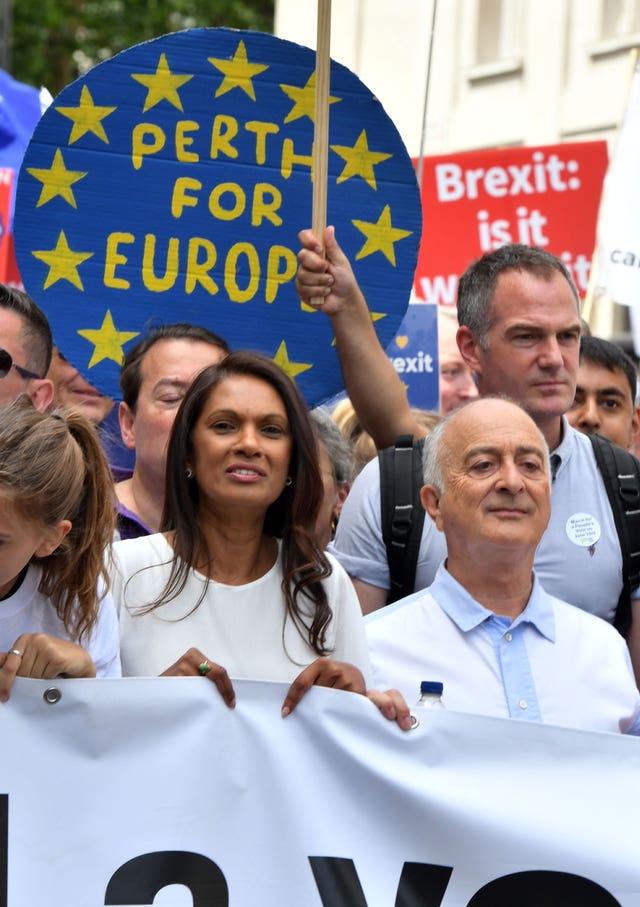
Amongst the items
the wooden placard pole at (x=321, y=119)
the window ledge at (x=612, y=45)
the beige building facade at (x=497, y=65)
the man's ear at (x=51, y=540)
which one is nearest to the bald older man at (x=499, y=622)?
the wooden placard pole at (x=321, y=119)

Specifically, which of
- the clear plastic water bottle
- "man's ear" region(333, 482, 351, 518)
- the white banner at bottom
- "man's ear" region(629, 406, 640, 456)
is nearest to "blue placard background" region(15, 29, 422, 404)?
"man's ear" region(333, 482, 351, 518)

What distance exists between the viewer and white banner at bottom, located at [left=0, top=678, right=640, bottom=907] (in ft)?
10.7

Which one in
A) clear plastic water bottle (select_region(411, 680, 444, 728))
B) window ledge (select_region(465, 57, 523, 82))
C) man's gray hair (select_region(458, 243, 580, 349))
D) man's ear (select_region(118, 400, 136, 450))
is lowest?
clear plastic water bottle (select_region(411, 680, 444, 728))

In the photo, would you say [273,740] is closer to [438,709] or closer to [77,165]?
[438,709]

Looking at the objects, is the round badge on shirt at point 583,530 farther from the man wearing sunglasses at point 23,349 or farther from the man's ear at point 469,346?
the man wearing sunglasses at point 23,349

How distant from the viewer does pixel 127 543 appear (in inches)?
148

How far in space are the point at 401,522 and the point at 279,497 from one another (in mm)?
417

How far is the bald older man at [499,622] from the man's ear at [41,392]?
3.18ft

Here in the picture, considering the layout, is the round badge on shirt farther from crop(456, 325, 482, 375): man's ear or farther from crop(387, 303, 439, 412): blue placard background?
crop(387, 303, 439, 412): blue placard background

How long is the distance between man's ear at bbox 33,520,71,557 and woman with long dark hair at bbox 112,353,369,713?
0.28m

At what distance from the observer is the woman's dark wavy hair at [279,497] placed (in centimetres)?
371

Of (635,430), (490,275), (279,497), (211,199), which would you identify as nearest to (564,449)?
(490,275)

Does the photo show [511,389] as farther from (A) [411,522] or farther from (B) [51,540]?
(B) [51,540]

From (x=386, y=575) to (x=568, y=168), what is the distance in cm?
390
